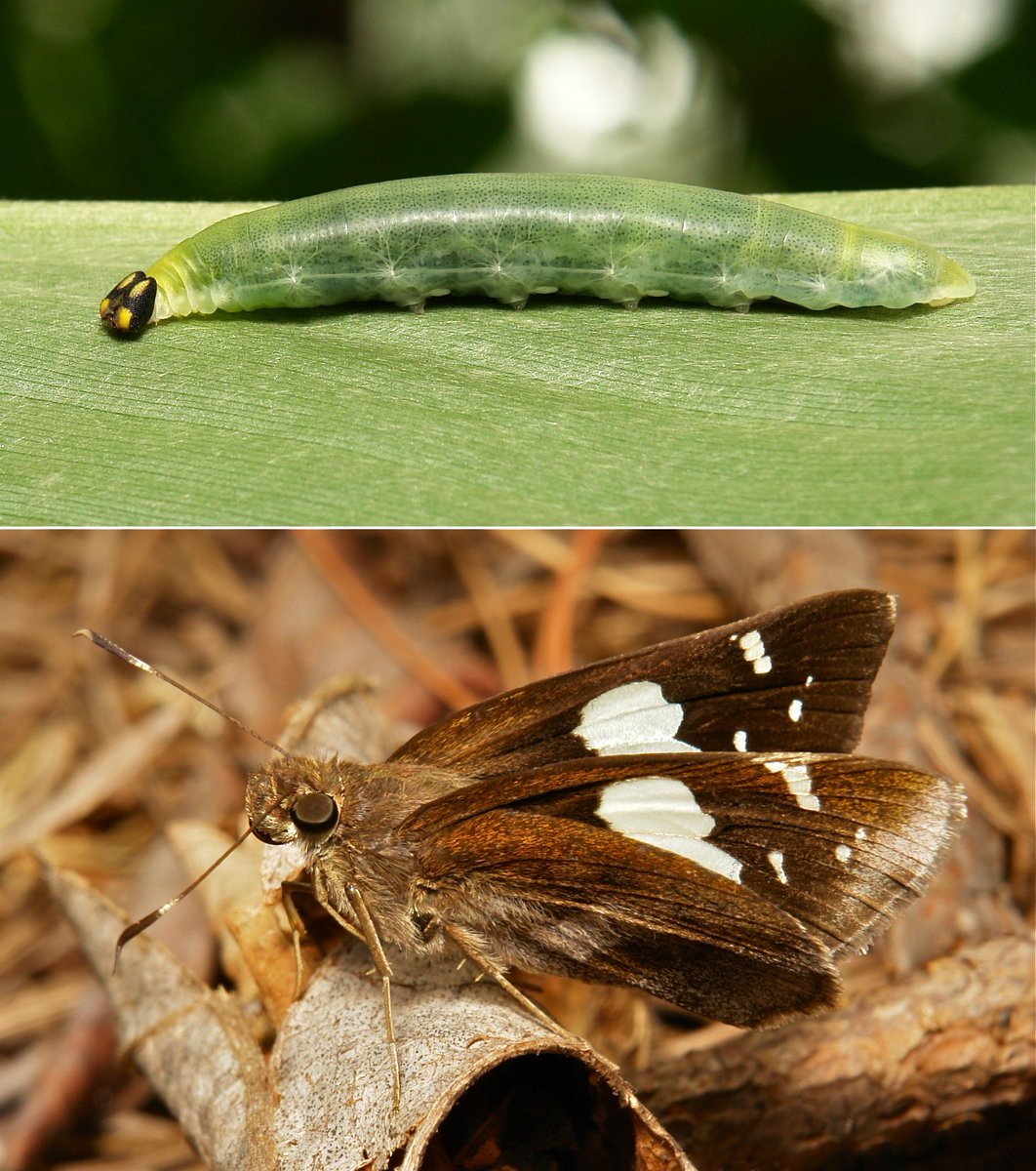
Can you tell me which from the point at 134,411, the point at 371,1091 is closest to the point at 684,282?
the point at 134,411

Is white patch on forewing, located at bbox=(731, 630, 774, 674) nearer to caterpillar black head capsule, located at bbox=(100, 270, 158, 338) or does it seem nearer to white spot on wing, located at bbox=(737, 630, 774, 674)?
white spot on wing, located at bbox=(737, 630, 774, 674)

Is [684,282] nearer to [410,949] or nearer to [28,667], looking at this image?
[410,949]

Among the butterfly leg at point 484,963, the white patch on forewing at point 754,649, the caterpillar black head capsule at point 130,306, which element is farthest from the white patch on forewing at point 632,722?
the caterpillar black head capsule at point 130,306

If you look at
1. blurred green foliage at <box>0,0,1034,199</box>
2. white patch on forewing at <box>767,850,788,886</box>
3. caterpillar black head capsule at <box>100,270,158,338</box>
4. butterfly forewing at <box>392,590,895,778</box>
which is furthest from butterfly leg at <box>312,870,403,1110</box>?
blurred green foliage at <box>0,0,1034,199</box>

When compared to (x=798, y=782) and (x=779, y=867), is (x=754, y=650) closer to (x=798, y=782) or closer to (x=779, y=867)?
(x=798, y=782)

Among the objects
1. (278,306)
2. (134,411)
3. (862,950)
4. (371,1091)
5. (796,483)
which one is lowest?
(371,1091)

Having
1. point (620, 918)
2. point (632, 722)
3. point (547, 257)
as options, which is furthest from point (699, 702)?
point (547, 257)
